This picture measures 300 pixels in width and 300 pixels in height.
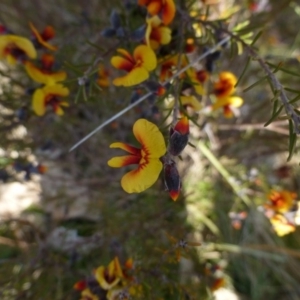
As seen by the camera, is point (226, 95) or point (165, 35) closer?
point (165, 35)

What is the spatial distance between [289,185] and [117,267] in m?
1.29

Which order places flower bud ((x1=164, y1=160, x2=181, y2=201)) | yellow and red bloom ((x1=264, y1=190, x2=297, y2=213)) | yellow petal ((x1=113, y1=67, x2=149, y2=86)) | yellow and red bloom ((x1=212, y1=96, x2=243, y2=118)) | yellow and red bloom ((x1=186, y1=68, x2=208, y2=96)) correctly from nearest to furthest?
1. flower bud ((x1=164, y1=160, x2=181, y2=201))
2. yellow petal ((x1=113, y1=67, x2=149, y2=86))
3. yellow and red bloom ((x1=186, y1=68, x2=208, y2=96))
4. yellow and red bloom ((x1=212, y1=96, x2=243, y2=118))
5. yellow and red bloom ((x1=264, y1=190, x2=297, y2=213))

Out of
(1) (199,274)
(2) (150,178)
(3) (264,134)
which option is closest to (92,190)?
(1) (199,274)

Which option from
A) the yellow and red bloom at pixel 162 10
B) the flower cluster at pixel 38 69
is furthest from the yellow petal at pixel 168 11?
the flower cluster at pixel 38 69

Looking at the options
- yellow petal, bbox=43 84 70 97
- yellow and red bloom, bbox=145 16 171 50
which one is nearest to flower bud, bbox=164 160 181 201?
yellow and red bloom, bbox=145 16 171 50

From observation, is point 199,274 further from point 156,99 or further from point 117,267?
point 156,99

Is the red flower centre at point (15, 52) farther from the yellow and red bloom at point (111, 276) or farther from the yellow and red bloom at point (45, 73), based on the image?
the yellow and red bloom at point (111, 276)

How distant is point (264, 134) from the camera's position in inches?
56.2

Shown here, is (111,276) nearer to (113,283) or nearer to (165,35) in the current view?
(113,283)

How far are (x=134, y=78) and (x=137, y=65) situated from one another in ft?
0.14

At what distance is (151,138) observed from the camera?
54 centimetres

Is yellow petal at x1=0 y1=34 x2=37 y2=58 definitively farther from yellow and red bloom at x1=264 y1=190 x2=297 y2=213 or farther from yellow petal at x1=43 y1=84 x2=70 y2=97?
yellow and red bloom at x1=264 y1=190 x2=297 y2=213

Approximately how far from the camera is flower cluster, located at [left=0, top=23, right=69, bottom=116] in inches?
33.4

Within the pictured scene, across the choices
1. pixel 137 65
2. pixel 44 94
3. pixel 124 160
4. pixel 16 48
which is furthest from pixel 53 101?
pixel 124 160
